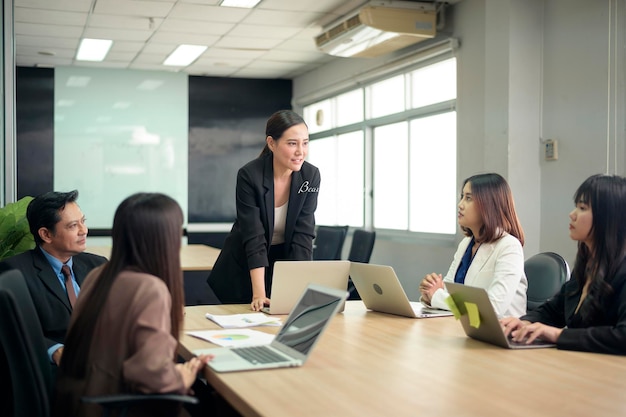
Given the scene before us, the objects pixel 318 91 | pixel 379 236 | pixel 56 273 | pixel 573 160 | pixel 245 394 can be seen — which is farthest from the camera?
pixel 318 91

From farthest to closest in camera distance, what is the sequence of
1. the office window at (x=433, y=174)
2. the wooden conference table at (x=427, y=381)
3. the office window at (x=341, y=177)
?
the office window at (x=341, y=177) → the office window at (x=433, y=174) → the wooden conference table at (x=427, y=381)

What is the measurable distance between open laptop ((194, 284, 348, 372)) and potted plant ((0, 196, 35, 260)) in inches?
59.1

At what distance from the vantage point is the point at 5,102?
4.71m

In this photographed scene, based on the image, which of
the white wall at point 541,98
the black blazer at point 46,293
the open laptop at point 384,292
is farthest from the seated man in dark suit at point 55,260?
Result: the white wall at point 541,98

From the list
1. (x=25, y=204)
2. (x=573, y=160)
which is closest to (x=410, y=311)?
(x=25, y=204)

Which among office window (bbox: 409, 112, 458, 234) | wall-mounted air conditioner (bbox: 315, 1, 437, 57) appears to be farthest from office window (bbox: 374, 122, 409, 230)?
wall-mounted air conditioner (bbox: 315, 1, 437, 57)

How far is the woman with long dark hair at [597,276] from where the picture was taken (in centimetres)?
218

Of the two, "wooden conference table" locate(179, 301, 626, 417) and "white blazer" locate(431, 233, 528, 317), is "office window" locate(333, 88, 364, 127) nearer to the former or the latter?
"white blazer" locate(431, 233, 528, 317)

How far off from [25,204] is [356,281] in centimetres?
161

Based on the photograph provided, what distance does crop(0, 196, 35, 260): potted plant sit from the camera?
10.7 feet

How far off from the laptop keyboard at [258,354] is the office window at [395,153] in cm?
468

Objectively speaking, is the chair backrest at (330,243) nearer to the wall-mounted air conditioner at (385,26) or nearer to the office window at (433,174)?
the office window at (433,174)

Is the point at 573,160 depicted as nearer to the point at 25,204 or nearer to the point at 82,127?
the point at 25,204

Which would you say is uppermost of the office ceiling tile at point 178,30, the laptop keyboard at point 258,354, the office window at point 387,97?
the office ceiling tile at point 178,30
